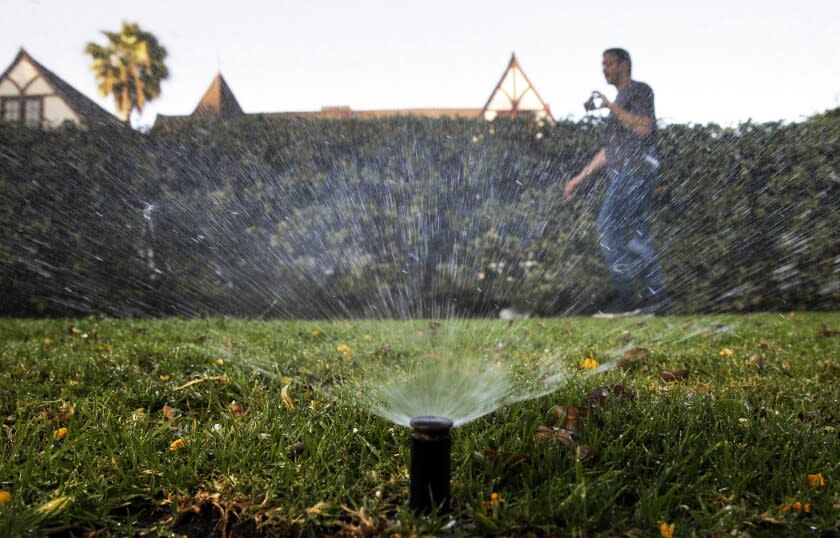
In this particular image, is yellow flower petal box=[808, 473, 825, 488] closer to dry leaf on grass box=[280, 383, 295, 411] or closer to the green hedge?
dry leaf on grass box=[280, 383, 295, 411]

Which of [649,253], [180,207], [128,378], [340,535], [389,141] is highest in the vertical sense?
[389,141]

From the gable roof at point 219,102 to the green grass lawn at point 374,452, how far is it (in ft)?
16.2

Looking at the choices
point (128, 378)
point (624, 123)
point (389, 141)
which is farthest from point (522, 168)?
point (128, 378)

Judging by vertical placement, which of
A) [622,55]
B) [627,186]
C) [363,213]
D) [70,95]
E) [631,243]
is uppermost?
[70,95]

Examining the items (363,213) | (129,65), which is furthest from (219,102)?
(363,213)

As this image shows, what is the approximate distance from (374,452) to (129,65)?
304 inches

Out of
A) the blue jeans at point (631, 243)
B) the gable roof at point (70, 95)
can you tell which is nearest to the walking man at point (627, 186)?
the blue jeans at point (631, 243)

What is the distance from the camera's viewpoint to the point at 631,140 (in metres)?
5.46

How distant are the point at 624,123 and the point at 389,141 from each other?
270 centimetres

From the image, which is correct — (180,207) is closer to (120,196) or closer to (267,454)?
(120,196)

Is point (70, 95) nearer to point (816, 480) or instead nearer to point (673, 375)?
point (673, 375)

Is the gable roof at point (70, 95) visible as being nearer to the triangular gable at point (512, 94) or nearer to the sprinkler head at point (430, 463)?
the triangular gable at point (512, 94)

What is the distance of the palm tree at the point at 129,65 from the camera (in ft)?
25.2

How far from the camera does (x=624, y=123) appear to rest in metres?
4.94
